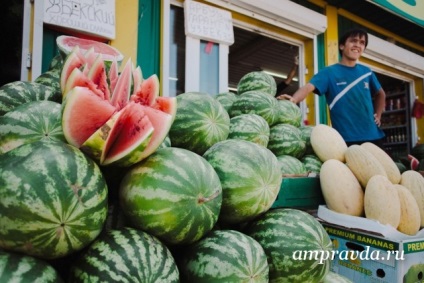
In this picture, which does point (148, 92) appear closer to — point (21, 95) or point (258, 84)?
A: point (21, 95)

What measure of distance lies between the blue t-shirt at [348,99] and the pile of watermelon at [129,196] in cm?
270

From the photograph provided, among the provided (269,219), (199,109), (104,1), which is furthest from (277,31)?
(269,219)

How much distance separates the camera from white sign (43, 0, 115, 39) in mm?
3379

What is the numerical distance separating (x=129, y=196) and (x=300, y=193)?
4.46 ft

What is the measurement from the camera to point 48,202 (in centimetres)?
79

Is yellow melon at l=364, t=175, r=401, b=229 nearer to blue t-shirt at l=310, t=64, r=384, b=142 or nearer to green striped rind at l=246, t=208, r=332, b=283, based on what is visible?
green striped rind at l=246, t=208, r=332, b=283

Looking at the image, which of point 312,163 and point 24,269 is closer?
point 24,269

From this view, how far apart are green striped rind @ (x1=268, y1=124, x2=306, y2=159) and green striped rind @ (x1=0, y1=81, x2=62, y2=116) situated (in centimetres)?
140

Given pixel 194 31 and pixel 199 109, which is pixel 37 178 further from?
pixel 194 31

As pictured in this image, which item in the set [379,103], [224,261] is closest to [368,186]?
[224,261]

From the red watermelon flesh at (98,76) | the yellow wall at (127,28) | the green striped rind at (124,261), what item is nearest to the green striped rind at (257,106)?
the red watermelon flesh at (98,76)

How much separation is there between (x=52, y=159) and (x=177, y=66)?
3912 mm

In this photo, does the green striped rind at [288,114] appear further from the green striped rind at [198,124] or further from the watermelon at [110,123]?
the watermelon at [110,123]

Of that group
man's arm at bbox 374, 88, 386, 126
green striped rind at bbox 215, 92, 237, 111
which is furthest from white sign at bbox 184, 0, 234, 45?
man's arm at bbox 374, 88, 386, 126
